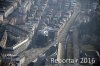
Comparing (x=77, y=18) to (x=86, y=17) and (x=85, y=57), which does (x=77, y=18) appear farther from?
(x=85, y=57)

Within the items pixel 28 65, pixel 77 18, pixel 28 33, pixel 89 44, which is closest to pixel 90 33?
pixel 89 44

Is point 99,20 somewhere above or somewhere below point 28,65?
above

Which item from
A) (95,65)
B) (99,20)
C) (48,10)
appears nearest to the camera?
(95,65)

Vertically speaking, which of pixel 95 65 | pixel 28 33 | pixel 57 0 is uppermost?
pixel 57 0

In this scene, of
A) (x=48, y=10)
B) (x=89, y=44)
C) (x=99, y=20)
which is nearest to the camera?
(x=89, y=44)

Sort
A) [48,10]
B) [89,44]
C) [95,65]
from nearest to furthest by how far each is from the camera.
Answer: [95,65] < [89,44] < [48,10]

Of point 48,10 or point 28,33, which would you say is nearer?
point 28,33

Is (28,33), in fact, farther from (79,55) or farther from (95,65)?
(95,65)

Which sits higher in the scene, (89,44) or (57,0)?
(57,0)

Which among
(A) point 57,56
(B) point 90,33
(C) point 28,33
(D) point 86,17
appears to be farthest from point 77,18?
(A) point 57,56
